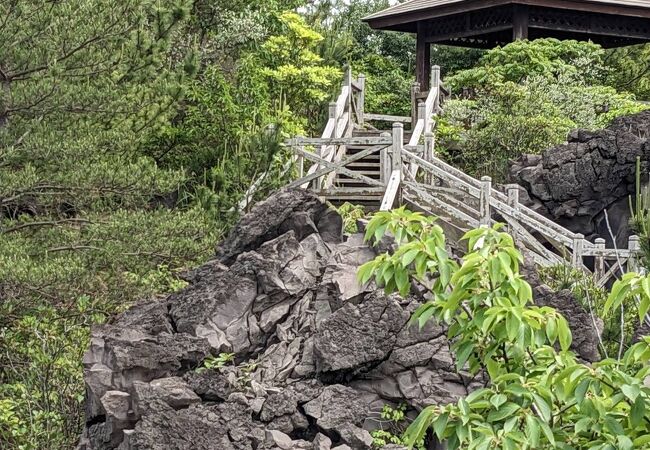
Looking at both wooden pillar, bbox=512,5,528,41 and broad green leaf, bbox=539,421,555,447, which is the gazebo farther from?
broad green leaf, bbox=539,421,555,447

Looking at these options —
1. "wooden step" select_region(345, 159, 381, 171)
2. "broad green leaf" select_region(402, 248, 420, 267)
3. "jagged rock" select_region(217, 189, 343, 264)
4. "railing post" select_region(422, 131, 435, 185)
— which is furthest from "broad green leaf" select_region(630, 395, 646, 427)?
"wooden step" select_region(345, 159, 381, 171)

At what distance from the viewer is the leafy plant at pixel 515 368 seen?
355 cm

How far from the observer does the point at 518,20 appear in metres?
18.6

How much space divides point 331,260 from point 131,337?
1869mm

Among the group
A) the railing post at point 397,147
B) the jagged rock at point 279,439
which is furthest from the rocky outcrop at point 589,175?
the jagged rock at point 279,439

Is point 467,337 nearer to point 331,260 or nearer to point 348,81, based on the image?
point 331,260

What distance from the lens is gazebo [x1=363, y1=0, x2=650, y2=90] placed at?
18641 mm

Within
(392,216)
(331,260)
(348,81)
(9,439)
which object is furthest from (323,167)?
(392,216)

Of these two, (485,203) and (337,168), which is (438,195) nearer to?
(485,203)

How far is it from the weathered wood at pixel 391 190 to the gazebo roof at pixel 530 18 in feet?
24.2

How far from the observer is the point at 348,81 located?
16406 mm

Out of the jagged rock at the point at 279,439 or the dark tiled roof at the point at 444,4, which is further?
the dark tiled roof at the point at 444,4

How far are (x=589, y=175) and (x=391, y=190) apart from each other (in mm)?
3323

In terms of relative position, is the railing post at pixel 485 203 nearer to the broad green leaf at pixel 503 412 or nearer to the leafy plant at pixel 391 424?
the leafy plant at pixel 391 424
